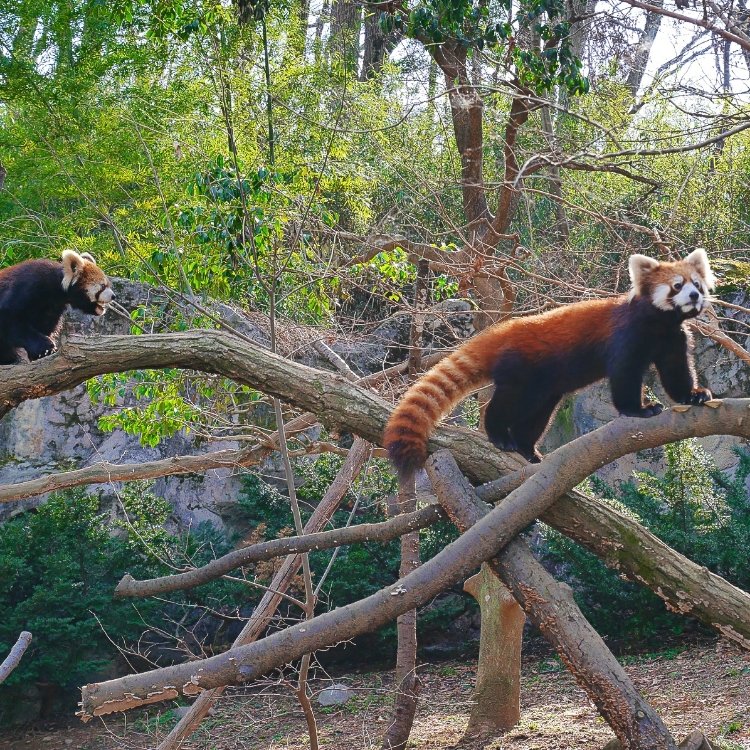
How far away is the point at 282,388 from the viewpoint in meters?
3.82

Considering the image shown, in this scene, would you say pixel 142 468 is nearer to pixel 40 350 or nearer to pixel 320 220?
pixel 40 350

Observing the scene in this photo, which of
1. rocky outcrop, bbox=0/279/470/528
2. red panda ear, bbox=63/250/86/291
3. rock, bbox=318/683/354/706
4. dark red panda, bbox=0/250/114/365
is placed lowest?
rock, bbox=318/683/354/706

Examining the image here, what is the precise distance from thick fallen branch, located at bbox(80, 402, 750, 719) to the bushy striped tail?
1.25ft

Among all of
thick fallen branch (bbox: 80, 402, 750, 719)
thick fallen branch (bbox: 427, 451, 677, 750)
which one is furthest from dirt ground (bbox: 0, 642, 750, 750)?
thick fallen branch (bbox: 80, 402, 750, 719)

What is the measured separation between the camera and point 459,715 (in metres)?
7.05

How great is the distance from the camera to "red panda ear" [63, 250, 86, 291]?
17.7ft

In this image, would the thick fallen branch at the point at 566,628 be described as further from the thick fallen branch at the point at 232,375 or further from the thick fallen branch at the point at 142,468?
the thick fallen branch at the point at 142,468

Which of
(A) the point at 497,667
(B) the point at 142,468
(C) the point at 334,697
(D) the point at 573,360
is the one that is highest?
(D) the point at 573,360

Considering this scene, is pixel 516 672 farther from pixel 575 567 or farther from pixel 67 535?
pixel 67 535

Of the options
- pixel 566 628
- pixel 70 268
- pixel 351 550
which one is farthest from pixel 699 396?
pixel 351 550

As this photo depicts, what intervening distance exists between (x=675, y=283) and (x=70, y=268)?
3618 mm

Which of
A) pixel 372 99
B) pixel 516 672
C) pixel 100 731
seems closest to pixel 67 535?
pixel 100 731

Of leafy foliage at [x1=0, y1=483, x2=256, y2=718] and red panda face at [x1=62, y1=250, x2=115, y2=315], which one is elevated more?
red panda face at [x1=62, y1=250, x2=115, y2=315]

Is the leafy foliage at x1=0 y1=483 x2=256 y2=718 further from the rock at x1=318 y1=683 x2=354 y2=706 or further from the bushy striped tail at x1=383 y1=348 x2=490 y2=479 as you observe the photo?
the bushy striped tail at x1=383 y1=348 x2=490 y2=479
